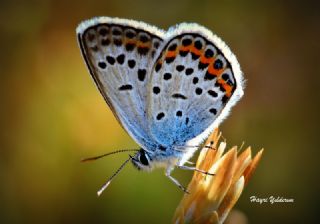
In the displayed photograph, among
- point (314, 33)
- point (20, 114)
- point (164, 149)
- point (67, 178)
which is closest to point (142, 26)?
point (164, 149)

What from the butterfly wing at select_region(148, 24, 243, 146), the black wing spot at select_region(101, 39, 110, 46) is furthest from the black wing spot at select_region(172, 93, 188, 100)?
the black wing spot at select_region(101, 39, 110, 46)

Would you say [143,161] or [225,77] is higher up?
[225,77]

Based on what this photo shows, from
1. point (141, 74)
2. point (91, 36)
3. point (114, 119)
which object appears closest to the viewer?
point (91, 36)

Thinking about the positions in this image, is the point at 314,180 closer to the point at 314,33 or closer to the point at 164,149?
the point at 314,33

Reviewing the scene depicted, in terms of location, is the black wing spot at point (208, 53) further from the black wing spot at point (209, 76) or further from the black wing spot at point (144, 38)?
the black wing spot at point (144, 38)

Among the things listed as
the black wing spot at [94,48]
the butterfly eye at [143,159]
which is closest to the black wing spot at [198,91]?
the butterfly eye at [143,159]


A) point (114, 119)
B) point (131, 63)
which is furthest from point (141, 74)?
point (114, 119)

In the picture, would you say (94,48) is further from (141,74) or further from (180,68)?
(180,68)
